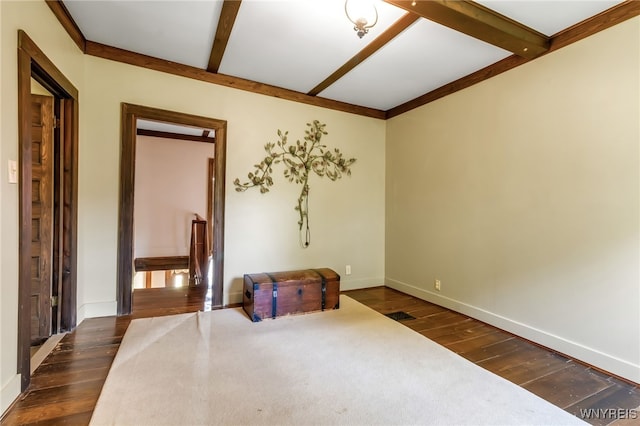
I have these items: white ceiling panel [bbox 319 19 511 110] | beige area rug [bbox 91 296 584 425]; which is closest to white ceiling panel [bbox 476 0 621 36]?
white ceiling panel [bbox 319 19 511 110]

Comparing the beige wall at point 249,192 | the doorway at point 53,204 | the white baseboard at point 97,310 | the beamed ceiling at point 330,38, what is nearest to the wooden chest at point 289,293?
the beige wall at point 249,192

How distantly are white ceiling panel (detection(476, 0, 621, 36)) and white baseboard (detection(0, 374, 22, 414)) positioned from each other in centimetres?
376

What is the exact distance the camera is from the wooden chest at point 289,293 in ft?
10.1

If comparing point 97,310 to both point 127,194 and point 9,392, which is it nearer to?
point 127,194

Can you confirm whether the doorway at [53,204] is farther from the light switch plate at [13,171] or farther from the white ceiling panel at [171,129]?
the white ceiling panel at [171,129]

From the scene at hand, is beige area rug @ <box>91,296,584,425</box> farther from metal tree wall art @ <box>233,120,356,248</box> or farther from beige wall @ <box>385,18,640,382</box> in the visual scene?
metal tree wall art @ <box>233,120,356,248</box>

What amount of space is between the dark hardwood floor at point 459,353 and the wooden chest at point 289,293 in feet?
2.14

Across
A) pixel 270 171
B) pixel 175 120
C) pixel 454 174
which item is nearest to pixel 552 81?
pixel 454 174

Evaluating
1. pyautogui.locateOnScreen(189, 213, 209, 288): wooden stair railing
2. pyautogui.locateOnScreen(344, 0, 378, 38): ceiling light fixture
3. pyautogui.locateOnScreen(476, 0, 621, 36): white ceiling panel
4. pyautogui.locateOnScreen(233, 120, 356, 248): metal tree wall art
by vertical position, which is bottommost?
pyautogui.locateOnScreen(189, 213, 209, 288): wooden stair railing

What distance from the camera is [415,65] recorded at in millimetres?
3117

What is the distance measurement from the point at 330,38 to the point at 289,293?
2449 mm

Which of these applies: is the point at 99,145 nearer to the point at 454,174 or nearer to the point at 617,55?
the point at 454,174

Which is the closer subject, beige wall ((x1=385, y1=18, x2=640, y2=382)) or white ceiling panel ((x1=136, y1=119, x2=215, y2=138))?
beige wall ((x1=385, y1=18, x2=640, y2=382))

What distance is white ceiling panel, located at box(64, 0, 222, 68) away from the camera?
2.31 metres
